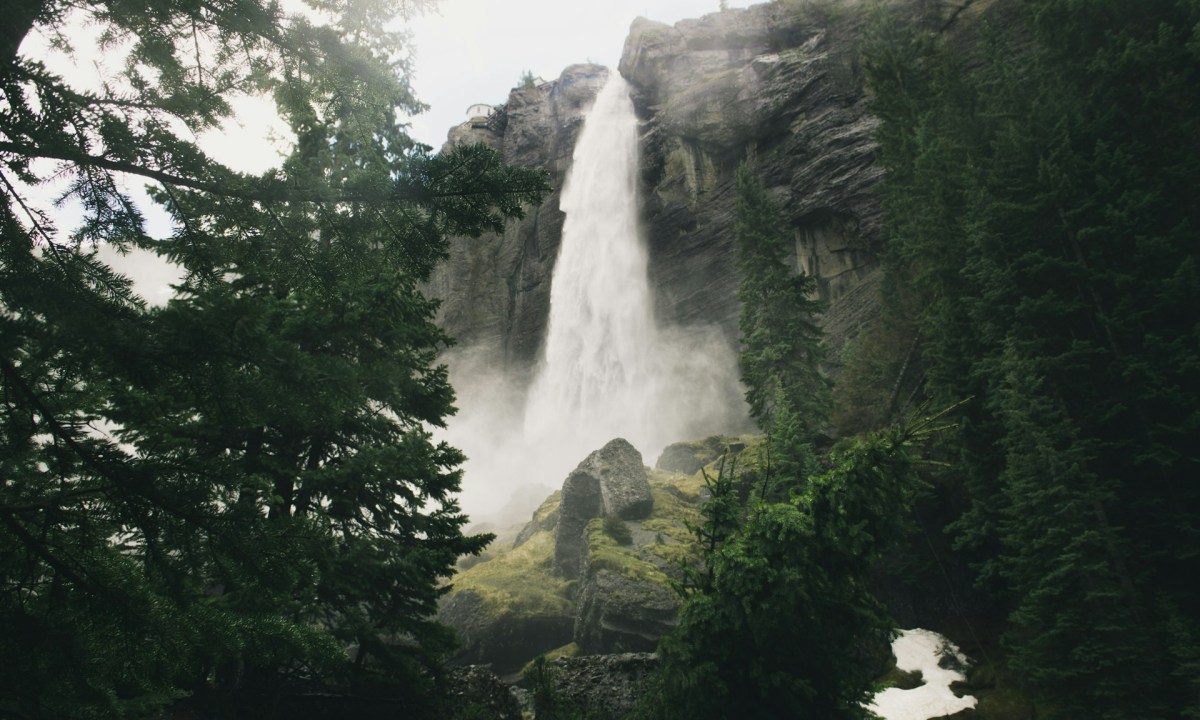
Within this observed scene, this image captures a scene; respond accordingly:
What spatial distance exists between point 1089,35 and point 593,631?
19.2 m

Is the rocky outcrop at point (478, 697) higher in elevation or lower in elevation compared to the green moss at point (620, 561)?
lower

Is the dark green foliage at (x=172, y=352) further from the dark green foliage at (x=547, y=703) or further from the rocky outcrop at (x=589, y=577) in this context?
the rocky outcrop at (x=589, y=577)

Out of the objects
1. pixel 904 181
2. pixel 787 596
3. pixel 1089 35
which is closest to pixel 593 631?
pixel 787 596

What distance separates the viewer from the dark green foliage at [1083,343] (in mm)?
10688

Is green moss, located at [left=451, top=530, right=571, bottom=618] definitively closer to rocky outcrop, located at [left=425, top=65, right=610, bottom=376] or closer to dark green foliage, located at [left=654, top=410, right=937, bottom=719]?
Answer: dark green foliage, located at [left=654, top=410, right=937, bottom=719]

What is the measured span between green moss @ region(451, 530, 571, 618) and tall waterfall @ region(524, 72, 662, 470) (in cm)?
1749

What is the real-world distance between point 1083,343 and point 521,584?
1483cm

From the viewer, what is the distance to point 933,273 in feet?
54.3

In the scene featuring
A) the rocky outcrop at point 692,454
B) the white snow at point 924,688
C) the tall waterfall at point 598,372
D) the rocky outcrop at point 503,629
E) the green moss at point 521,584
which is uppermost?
the tall waterfall at point 598,372

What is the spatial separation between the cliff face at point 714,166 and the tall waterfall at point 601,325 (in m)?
1.70

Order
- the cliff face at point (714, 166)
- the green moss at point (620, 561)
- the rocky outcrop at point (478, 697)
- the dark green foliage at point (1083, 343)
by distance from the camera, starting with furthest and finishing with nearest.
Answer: the cliff face at point (714, 166) < the green moss at point (620, 561) < the dark green foliage at point (1083, 343) < the rocky outcrop at point (478, 697)

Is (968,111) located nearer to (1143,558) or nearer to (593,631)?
(1143,558)

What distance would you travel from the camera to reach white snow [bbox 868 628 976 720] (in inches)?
482

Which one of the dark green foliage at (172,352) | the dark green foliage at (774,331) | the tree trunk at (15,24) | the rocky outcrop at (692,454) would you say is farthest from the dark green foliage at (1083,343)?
the tree trunk at (15,24)
